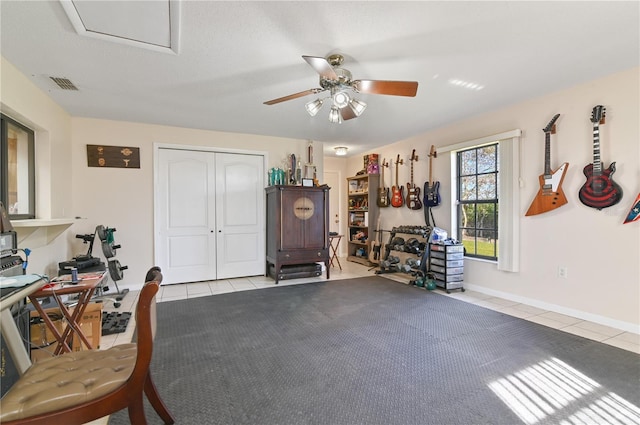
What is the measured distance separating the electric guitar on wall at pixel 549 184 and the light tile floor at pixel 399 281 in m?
1.20

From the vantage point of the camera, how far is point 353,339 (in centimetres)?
273

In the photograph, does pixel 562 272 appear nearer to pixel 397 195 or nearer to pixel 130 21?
pixel 397 195

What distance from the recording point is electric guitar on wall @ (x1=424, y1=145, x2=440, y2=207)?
486 centimetres

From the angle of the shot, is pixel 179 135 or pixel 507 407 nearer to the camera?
pixel 507 407

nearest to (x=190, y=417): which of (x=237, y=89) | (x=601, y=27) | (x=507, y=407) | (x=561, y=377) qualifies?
(x=507, y=407)

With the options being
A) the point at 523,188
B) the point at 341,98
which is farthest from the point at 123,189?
the point at 523,188

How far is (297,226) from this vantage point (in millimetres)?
4883

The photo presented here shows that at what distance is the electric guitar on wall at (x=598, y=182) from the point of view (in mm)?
2959

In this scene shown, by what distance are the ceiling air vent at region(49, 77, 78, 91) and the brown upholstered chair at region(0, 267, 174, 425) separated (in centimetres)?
288

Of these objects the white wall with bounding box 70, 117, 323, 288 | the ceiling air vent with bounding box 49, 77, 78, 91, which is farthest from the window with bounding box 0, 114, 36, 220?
the white wall with bounding box 70, 117, 323, 288

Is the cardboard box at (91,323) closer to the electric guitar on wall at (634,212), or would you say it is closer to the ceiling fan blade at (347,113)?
the ceiling fan blade at (347,113)

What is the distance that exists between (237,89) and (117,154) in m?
2.44

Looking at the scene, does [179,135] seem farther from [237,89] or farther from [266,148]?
[237,89]

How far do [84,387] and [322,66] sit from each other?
2344 mm
